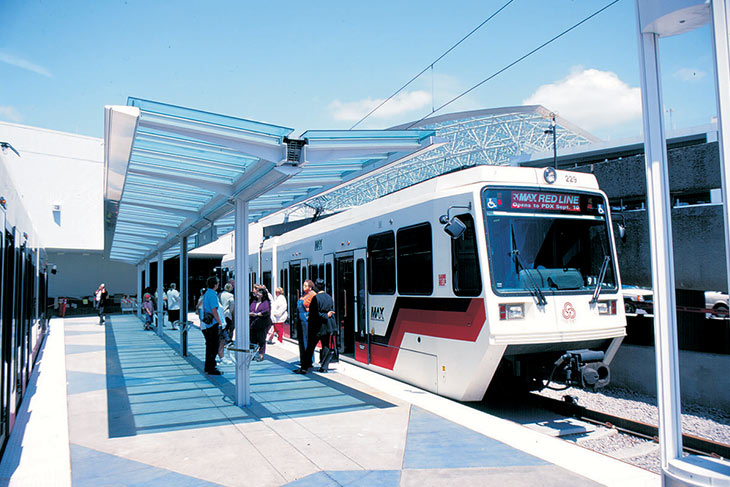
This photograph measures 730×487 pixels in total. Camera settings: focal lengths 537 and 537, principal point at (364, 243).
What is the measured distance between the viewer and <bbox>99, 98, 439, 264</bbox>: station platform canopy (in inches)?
211

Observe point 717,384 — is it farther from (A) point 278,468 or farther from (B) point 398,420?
(A) point 278,468

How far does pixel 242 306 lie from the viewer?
729cm

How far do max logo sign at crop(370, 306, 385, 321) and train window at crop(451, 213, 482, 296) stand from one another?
219 cm

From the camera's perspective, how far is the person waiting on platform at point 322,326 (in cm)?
941

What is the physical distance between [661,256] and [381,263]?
638 centimetres

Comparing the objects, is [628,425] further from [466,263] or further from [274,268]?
A: [274,268]

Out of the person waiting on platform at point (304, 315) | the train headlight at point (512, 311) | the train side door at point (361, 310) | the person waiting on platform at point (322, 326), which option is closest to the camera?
the train headlight at point (512, 311)

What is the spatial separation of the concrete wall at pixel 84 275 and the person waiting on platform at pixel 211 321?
22229 mm

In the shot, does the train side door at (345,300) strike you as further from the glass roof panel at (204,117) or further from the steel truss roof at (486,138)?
the steel truss roof at (486,138)

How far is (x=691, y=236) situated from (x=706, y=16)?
6708mm

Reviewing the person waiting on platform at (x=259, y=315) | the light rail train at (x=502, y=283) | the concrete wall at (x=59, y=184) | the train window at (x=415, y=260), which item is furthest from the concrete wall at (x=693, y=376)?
the concrete wall at (x=59, y=184)

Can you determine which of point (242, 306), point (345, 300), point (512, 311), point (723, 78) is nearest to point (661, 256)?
point (723, 78)

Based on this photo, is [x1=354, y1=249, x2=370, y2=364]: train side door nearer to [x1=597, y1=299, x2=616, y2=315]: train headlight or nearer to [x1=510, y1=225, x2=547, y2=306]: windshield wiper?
[x1=510, y1=225, x2=547, y2=306]: windshield wiper

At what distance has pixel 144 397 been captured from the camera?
7711 millimetres
